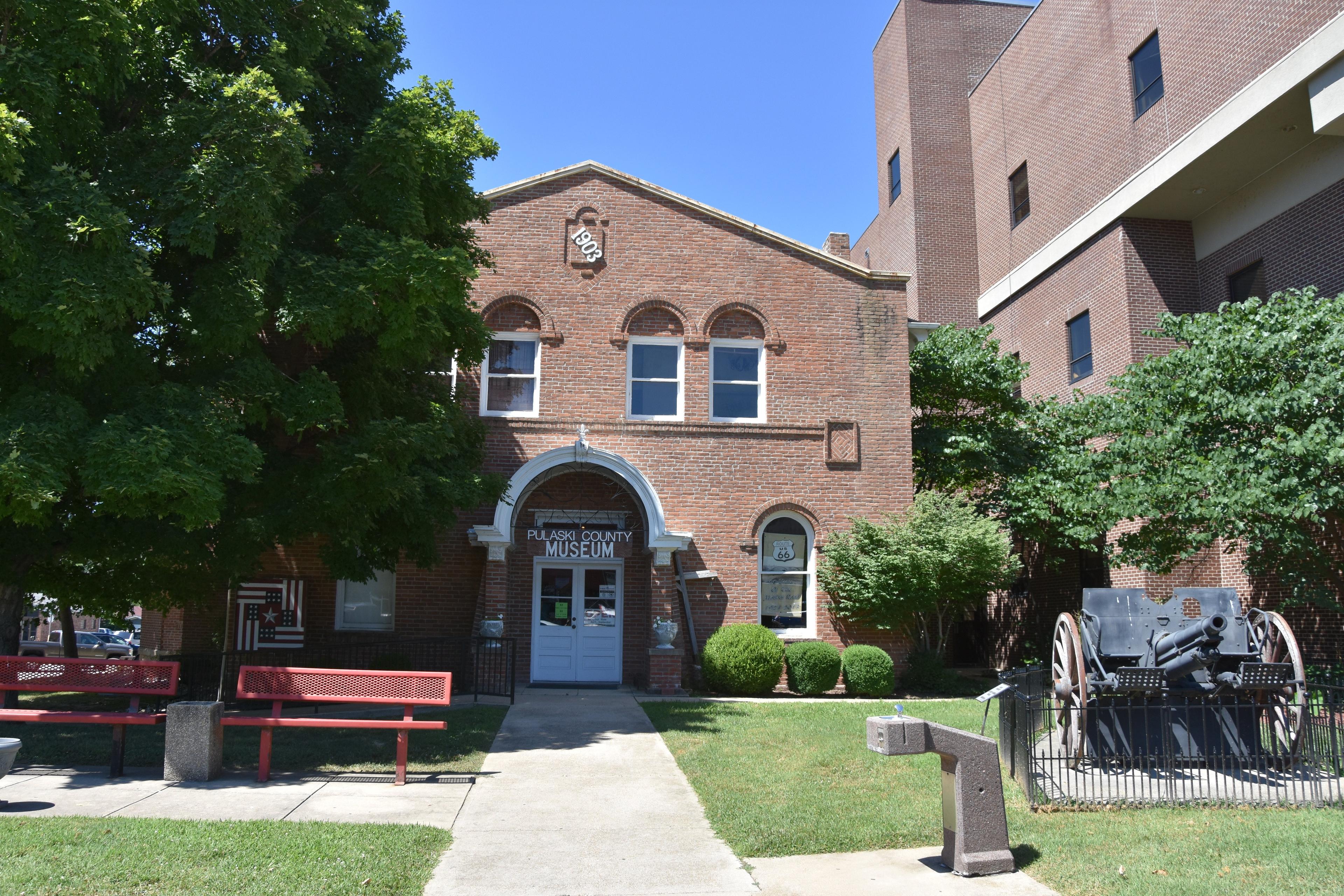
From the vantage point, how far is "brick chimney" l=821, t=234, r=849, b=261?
20891mm

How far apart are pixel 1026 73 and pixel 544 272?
53.3 ft

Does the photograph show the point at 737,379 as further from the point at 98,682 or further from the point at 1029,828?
the point at 98,682

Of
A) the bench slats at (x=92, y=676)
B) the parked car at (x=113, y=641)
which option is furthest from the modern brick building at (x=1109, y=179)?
the parked car at (x=113, y=641)

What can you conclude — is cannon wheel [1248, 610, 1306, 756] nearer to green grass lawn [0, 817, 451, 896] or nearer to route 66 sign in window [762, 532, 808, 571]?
green grass lawn [0, 817, 451, 896]

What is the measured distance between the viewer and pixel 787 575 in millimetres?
17875

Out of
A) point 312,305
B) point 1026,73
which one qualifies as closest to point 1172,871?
point 312,305

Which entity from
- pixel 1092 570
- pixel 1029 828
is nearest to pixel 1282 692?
pixel 1029 828

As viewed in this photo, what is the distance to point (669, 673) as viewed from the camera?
1623cm

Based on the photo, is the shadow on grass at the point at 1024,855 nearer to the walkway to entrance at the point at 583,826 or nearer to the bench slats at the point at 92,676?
the walkway to entrance at the point at 583,826

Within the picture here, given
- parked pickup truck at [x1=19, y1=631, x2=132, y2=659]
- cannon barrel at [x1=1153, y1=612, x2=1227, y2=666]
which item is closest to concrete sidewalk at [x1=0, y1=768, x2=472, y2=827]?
cannon barrel at [x1=1153, y1=612, x2=1227, y2=666]

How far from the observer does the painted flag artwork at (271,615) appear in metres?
16.1

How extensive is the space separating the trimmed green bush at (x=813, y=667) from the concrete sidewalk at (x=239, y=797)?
27.6ft

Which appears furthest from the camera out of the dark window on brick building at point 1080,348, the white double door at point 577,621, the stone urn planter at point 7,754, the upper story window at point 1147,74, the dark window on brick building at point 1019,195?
the dark window on brick building at point 1019,195

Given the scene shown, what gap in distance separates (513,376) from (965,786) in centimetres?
1279
